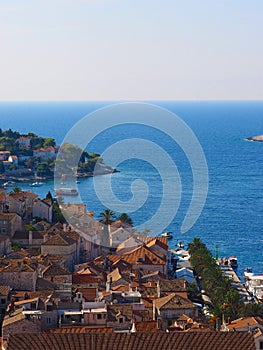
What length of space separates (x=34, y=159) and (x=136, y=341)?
2625 inches

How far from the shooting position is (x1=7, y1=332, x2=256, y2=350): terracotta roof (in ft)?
50.1

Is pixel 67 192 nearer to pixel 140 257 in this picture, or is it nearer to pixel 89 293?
pixel 140 257

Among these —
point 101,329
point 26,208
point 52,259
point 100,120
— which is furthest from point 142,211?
point 101,329

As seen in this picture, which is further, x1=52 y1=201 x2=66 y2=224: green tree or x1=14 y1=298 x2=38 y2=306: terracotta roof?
x1=52 y1=201 x2=66 y2=224: green tree

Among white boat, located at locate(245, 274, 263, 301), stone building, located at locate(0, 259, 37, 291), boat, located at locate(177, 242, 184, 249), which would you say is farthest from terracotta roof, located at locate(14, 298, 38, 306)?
boat, located at locate(177, 242, 184, 249)

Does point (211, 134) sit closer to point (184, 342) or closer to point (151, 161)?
A: point (151, 161)

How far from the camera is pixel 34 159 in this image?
81250 mm

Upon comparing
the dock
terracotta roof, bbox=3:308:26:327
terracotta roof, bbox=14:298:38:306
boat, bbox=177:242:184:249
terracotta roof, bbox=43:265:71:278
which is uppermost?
terracotta roof, bbox=3:308:26:327

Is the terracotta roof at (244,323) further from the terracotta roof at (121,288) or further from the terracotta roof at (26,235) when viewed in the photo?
the terracotta roof at (26,235)

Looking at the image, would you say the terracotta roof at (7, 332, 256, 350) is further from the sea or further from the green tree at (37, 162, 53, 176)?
the green tree at (37, 162, 53, 176)

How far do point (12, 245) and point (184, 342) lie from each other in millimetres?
19070

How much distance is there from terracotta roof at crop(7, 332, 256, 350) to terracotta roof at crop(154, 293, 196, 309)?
812 centimetres

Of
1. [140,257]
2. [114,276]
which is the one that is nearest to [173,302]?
[114,276]

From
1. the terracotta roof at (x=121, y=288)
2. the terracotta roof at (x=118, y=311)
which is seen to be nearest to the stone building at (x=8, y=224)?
the terracotta roof at (x=121, y=288)
